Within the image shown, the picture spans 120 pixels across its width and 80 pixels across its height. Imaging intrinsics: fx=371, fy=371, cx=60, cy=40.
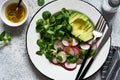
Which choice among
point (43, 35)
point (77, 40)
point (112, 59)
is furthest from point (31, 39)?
point (112, 59)

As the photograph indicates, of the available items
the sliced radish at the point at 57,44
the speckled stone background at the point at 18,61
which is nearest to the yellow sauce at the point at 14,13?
the speckled stone background at the point at 18,61

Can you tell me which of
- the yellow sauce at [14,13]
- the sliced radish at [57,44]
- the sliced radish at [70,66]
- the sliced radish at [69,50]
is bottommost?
the sliced radish at [70,66]

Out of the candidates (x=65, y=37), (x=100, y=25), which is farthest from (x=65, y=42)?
(x=100, y=25)

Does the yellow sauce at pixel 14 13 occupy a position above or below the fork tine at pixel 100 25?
above

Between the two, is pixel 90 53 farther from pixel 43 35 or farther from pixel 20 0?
pixel 20 0

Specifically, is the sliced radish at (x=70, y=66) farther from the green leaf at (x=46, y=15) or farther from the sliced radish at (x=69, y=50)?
the green leaf at (x=46, y=15)

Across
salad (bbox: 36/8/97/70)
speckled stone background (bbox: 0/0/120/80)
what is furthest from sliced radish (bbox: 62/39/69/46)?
speckled stone background (bbox: 0/0/120/80)

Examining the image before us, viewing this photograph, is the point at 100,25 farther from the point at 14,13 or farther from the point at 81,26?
the point at 14,13
